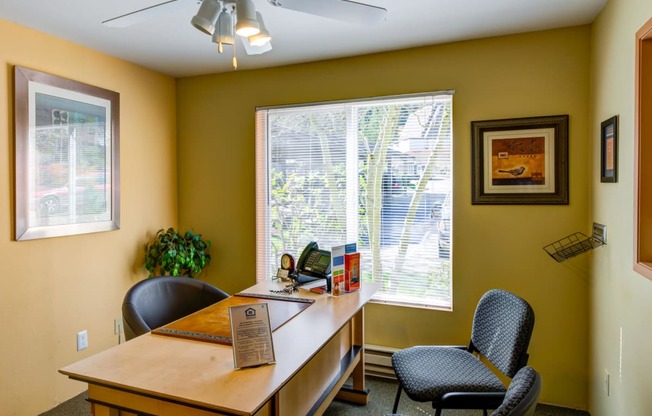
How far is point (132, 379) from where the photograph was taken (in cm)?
135

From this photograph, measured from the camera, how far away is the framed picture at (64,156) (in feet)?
8.13

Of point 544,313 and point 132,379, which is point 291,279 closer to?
point 132,379

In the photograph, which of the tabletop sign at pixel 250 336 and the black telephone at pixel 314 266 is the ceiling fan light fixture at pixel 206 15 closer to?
the tabletop sign at pixel 250 336

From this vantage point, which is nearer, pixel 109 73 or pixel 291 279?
pixel 291 279

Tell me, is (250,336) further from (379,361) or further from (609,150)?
(609,150)

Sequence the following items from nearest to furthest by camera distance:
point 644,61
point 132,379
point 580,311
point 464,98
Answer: point 132,379, point 644,61, point 580,311, point 464,98

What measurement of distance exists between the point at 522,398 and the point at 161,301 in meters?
2.02

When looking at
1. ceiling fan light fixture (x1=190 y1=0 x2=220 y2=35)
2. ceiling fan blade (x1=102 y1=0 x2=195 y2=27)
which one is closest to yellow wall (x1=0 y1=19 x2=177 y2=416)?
ceiling fan blade (x1=102 y1=0 x2=195 y2=27)

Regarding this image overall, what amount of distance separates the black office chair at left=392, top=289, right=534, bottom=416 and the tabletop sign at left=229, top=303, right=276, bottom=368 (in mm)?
845

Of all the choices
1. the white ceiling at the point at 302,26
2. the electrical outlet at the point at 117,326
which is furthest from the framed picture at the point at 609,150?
the electrical outlet at the point at 117,326

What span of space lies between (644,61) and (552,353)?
1880mm

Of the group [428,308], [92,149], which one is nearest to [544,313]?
[428,308]

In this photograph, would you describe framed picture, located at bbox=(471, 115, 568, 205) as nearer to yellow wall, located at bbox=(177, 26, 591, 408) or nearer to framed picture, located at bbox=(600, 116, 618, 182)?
yellow wall, located at bbox=(177, 26, 591, 408)

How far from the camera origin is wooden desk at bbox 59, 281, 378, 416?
4.15 feet
